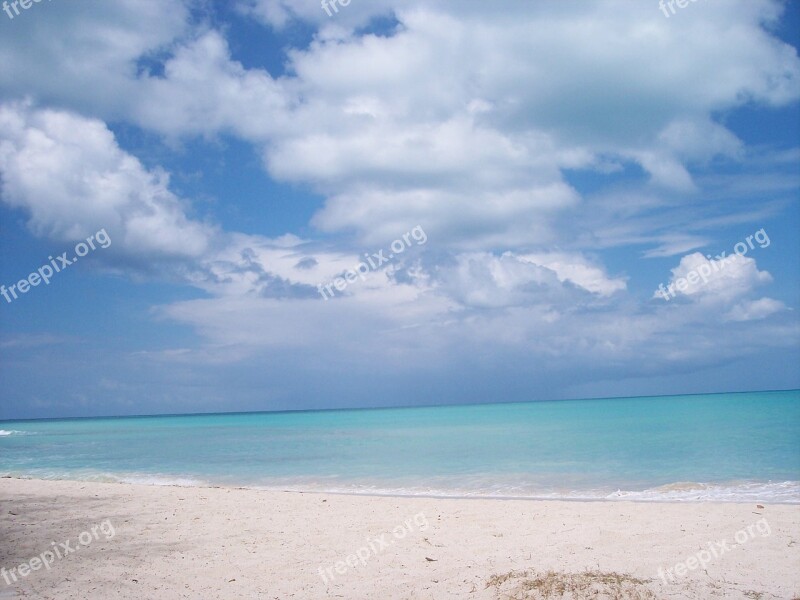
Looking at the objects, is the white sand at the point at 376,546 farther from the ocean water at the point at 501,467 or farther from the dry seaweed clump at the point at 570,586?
the ocean water at the point at 501,467

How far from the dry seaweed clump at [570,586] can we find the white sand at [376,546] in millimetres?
54

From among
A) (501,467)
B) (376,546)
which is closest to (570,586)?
(376,546)

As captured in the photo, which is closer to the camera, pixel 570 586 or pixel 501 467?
pixel 570 586

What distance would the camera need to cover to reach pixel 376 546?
29.8 feet

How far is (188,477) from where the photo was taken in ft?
68.3

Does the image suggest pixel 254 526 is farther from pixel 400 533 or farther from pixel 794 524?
pixel 794 524

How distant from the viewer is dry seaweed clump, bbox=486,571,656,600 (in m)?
5.91

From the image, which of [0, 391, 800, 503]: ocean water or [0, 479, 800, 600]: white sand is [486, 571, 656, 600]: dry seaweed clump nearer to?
[0, 479, 800, 600]: white sand

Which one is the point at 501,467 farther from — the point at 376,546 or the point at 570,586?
the point at 570,586

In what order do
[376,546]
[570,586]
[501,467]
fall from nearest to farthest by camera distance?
1. [570,586]
2. [376,546]
3. [501,467]

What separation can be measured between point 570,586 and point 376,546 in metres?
3.83

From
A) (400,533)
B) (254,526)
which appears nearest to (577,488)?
(400,533)

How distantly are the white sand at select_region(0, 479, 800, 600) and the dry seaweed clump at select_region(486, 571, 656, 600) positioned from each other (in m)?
0.05

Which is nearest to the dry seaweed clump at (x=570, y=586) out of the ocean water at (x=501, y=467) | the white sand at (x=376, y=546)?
the white sand at (x=376, y=546)
